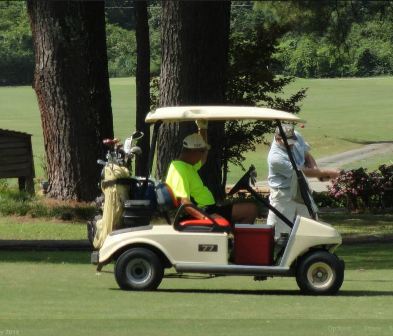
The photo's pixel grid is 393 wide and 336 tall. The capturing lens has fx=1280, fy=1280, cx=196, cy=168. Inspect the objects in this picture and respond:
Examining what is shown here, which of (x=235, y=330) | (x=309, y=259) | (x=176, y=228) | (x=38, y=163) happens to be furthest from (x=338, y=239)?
(x=38, y=163)

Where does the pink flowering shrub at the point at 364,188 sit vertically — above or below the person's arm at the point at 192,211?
below

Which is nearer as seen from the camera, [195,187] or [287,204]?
[195,187]

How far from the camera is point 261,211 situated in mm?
22016

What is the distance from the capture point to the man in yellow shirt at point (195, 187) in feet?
41.2

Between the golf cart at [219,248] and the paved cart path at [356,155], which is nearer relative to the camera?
the golf cart at [219,248]

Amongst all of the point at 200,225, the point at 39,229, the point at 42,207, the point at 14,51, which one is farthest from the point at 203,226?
the point at 14,51

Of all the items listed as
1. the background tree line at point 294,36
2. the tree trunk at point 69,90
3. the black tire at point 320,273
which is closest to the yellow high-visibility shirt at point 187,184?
the black tire at point 320,273

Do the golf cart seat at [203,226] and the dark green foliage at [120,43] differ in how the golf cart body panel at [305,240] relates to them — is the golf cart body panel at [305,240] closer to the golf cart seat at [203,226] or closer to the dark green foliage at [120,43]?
the golf cart seat at [203,226]

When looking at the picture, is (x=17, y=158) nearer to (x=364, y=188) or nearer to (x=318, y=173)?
(x=364, y=188)

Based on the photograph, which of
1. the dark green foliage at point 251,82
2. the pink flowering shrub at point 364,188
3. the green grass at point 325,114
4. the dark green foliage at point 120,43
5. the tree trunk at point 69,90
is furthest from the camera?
the dark green foliage at point 120,43

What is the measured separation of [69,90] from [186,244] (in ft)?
33.2

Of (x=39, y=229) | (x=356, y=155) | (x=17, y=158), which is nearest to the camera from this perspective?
(x=39, y=229)

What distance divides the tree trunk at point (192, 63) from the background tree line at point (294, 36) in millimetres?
968

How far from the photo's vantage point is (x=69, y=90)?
22141 mm
